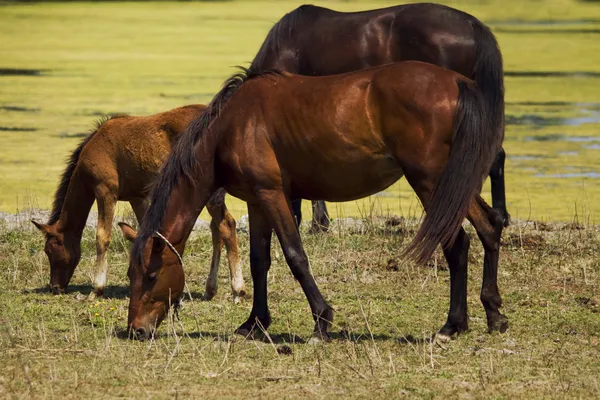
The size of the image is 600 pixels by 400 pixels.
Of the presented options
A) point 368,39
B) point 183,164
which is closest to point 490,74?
point 368,39

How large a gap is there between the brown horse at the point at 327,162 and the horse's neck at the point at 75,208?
6.22 feet

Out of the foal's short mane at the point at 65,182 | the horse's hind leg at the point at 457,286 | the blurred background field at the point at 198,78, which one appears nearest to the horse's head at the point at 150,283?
the horse's hind leg at the point at 457,286

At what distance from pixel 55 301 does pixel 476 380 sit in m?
3.55

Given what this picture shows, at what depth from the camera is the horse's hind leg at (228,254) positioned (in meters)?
8.30

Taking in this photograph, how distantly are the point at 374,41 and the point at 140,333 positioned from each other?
4059 mm

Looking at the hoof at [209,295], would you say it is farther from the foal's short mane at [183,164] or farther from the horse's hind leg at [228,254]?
the foal's short mane at [183,164]

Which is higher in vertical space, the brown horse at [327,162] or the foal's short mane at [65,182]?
the brown horse at [327,162]

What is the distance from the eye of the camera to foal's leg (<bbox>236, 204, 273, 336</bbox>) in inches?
283

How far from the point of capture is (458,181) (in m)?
6.49

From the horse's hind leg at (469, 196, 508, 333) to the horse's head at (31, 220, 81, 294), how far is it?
3271 millimetres

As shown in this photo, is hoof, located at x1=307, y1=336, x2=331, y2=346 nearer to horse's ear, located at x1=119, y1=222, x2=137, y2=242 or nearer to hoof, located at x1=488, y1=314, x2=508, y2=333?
hoof, located at x1=488, y1=314, x2=508, y2=333

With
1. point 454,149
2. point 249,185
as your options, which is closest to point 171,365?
point 249,185

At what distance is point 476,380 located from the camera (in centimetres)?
589

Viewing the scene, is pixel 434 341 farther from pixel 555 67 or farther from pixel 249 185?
pixel 555 67
